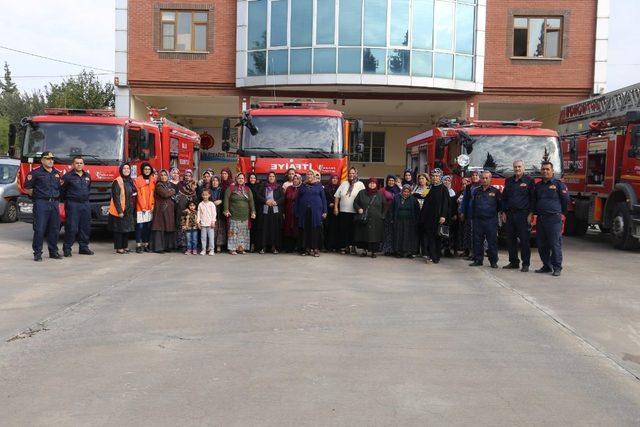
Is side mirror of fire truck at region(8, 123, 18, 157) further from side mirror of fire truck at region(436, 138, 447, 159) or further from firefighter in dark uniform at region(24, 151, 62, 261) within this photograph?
side mirror of fire truck at region(436, 138, 447, 159)

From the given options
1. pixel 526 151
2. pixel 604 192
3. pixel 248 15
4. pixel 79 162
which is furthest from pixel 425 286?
pixel 248 15

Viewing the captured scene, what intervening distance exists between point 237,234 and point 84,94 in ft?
105

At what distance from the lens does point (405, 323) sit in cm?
686

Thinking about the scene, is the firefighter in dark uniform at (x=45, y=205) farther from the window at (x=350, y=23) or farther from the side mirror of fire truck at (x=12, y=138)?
the window at (x=350, y=23)

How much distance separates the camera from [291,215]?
1252 centimetres

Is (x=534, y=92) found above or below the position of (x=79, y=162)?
above

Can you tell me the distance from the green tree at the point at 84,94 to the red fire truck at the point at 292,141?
29.6 metres

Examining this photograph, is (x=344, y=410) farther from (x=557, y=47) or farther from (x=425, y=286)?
(x=557, y=47)

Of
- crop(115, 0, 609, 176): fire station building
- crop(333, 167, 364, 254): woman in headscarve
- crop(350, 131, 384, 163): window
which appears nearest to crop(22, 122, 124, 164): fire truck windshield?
crop(333, 167, 364, 254): woman in headscarve

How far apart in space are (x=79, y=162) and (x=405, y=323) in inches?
292

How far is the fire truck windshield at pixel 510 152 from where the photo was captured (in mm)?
13281

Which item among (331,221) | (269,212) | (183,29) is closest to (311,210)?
(269,212)

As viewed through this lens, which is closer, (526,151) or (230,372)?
(230,372)

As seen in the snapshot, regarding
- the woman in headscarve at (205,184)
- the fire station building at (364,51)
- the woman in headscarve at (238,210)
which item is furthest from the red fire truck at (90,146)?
the fire station building at (364,51)
